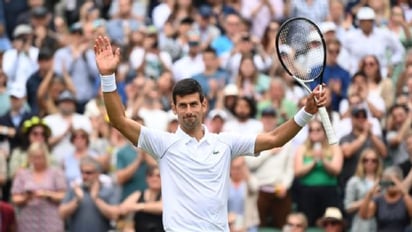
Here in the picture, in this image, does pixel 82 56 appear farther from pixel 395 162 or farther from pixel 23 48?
pixel 395 162

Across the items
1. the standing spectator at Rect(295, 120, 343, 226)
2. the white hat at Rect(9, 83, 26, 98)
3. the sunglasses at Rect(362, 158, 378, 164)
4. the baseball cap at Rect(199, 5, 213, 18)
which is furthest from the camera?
the baseball cap at Rect(199, 5, 213, 18)

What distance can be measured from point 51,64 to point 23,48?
1059 millimetres

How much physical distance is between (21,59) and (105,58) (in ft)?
36.0

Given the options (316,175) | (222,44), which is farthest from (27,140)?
(222,44)

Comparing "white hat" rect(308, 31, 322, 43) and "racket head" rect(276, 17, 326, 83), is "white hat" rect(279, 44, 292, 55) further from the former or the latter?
"white hat" rect(308, 31, 322, 43)

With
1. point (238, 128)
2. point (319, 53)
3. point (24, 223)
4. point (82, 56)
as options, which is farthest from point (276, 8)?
point (319, 53)

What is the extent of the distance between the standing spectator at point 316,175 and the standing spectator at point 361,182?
0.74 ft

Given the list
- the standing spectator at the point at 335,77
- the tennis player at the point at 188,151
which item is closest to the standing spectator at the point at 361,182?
the standing spectator at the point at 335,77

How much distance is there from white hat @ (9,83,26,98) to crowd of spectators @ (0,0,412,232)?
0.15ft

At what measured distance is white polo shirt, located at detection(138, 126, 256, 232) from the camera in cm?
1046

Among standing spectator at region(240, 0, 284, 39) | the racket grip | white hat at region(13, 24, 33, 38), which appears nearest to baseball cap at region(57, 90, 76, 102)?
white hat at region(13, 24, 33, 38)

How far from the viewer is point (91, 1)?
23766mm

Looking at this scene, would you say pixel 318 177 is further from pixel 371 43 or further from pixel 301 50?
pixel 301 50

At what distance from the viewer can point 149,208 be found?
16.2m
